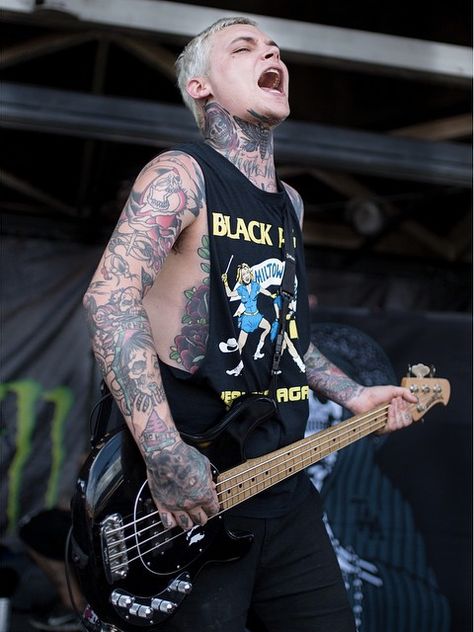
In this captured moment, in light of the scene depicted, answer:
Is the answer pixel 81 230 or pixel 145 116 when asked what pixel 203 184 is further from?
pixel 81 230

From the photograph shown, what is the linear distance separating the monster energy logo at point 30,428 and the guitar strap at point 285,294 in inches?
152

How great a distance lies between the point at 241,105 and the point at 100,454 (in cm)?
94

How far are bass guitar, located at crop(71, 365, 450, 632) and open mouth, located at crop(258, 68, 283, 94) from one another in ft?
2.79

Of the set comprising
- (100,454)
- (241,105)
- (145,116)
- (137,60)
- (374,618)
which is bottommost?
(374,618)

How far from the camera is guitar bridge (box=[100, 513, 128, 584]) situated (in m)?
1.80

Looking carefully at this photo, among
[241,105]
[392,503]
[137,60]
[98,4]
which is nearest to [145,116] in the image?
[98,4]

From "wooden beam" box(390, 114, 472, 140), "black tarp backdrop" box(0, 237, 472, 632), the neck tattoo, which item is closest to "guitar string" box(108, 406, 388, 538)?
the neck tattoo

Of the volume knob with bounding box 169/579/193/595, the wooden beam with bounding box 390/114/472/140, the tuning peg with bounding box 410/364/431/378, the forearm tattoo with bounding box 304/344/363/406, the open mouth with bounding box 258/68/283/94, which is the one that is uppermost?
the wooden beam with bounding box 390/114/472/140

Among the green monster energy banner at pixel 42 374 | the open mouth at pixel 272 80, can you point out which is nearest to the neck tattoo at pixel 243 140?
the open mouth at pixel 272 80

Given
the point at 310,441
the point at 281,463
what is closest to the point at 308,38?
the point at 310,441

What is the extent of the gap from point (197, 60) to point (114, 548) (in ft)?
4.18

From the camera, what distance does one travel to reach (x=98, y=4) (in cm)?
344

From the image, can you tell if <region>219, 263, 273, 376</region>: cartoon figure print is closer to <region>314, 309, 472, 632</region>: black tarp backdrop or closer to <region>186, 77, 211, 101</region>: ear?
<region>186, 77, 211, 101</region>: ear

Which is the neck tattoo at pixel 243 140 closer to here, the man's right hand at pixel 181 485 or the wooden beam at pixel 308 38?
the man's right hand at pixel 181 485
